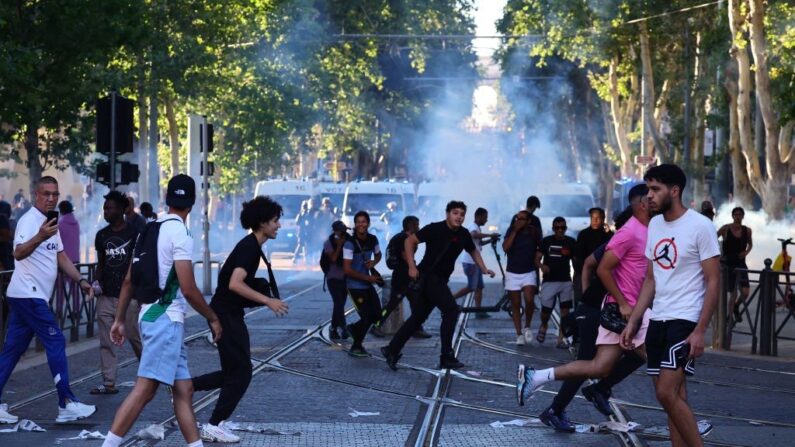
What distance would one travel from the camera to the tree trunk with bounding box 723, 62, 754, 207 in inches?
1417

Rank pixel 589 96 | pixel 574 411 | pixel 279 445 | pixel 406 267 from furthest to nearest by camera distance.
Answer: pixel 589 96 → pixel 406 267 → pixel 574 411 → pixel 279 445

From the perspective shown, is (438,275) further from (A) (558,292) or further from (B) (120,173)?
(B) (120,173)

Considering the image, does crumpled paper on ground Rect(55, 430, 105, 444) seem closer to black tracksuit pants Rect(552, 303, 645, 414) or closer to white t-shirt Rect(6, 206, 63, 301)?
white t-shirt Rect(6, 206, 63, 301)

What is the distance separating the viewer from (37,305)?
9914 millimetres

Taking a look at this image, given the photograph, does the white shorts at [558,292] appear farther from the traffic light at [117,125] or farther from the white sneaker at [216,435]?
the white sneaker at [216,435]

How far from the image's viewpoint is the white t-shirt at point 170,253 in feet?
25.2

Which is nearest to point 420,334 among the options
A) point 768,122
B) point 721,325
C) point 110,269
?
point 721,325

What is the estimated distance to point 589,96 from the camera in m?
69.1

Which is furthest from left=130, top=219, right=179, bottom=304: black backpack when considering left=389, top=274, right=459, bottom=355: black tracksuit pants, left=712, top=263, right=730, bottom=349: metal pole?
left=712, top=263, right=730, bottom=349: metal pole

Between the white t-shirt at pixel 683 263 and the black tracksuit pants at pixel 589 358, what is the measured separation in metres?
2.15

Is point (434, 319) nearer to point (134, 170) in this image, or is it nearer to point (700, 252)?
point (134, 170)

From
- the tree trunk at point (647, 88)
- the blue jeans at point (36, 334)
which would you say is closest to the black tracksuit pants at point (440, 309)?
the blue jeans at point (36, 334)

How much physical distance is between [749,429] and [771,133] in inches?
924

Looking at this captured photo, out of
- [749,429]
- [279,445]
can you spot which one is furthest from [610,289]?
[279,445]
